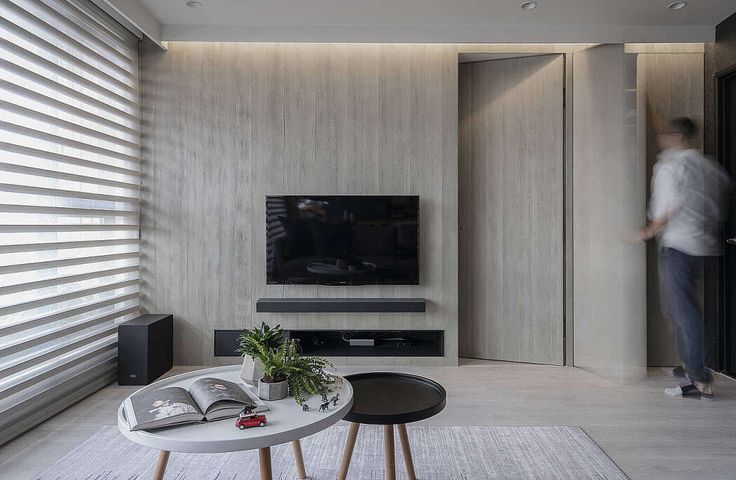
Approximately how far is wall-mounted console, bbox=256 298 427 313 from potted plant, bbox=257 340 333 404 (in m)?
1.75

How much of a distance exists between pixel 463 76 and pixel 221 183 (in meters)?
2.17

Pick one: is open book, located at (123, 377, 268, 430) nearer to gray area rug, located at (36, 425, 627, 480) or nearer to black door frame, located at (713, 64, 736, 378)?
gray area rug, located at (36, 425, 627, 480)

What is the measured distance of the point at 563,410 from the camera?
282 cm

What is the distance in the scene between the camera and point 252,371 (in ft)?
6.02

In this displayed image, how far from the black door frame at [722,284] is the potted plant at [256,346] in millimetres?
3357

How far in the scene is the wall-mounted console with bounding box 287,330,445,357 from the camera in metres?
3.71

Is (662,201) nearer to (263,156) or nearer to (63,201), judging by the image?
(263,156)

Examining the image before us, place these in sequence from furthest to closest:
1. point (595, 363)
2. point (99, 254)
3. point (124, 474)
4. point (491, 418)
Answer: point (595, 363), point (99, 254), point (491, 418), point (124, 474)

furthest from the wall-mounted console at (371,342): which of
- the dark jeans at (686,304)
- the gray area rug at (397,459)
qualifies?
the dark jeans at (686,304)

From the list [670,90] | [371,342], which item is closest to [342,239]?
[371,342]

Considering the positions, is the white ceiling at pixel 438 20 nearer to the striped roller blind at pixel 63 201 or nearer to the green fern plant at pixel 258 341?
the striped roller blind at pixel 63 201

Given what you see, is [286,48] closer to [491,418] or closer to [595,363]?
[491,418]

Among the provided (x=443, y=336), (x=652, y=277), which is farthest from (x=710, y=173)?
(x=443, y=336)

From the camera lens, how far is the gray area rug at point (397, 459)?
2059 mm
